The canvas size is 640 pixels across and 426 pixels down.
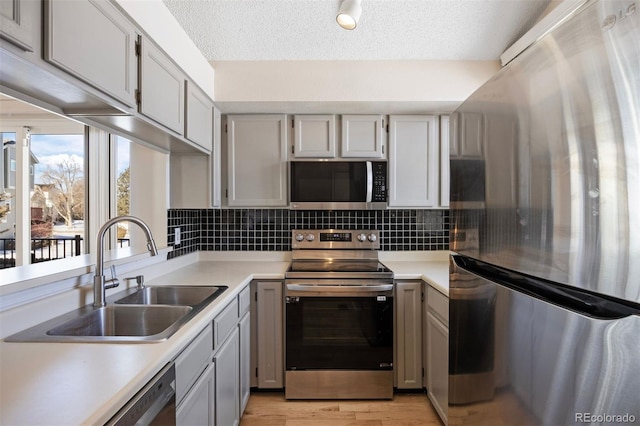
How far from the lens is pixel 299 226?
281 centimetres

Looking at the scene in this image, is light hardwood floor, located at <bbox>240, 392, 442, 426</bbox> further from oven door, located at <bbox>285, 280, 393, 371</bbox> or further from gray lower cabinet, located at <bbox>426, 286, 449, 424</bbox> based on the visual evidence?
oven door, located at <bbox>285, 280, 393, 371</bbox>

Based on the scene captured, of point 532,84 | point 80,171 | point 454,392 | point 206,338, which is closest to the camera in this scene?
point 532,84

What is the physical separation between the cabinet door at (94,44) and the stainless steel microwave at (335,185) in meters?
1.32

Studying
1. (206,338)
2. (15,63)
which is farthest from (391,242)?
(15,63)

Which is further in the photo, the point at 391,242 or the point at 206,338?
the point at 391,242

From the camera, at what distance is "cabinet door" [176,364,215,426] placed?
3.77ft

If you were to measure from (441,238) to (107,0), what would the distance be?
2.66 m

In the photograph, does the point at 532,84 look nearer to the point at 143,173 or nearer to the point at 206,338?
the point at 206,338

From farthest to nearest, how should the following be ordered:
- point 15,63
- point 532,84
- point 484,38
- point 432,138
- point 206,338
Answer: point 432,138 → point 484,38 → point 206,338 → point 15,63 → point 532,84

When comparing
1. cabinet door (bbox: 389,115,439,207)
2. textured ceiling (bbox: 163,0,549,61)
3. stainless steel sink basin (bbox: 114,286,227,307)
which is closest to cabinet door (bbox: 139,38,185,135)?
textured ceiling (bbox: 163,0,549,61)

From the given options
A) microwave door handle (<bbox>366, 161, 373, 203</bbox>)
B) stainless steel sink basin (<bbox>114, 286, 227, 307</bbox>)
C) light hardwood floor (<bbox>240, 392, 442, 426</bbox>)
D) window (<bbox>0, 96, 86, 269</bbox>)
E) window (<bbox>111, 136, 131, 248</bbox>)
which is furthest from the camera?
window (<bbox>111, 136, 131, 248</bbox>)

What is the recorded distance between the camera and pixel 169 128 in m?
1.70

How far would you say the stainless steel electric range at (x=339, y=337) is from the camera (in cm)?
222

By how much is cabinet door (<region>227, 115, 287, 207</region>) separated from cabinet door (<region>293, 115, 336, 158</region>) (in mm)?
106
